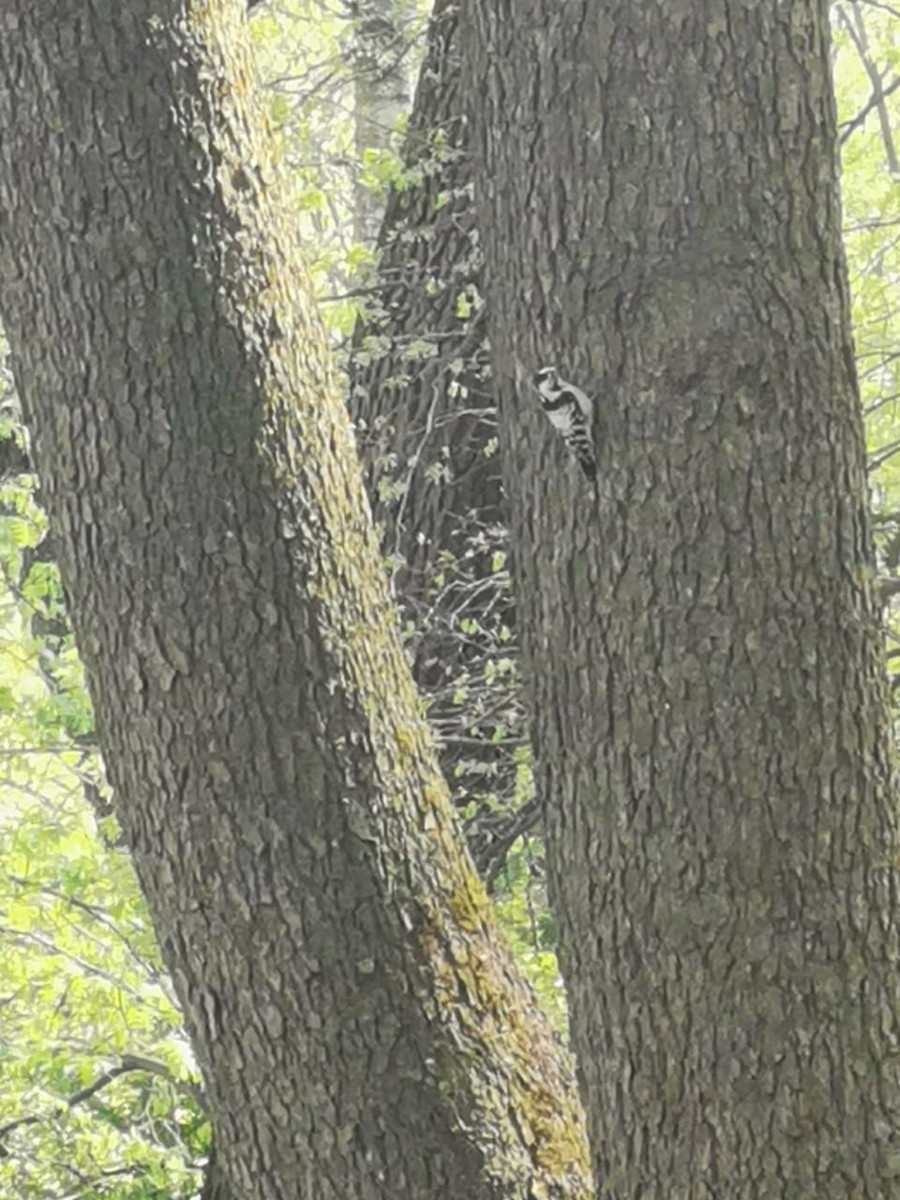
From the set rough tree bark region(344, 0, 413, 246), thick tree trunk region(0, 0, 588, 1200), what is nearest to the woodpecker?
thick tree trunk region(0, 0, 588, 1200)

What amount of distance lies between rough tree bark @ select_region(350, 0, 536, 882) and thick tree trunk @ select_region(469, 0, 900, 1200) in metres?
1.91

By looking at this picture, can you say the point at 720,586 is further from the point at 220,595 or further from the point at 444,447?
the point at 444,447

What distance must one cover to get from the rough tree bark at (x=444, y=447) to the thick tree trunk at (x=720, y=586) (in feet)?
6.26

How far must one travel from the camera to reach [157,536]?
2.11 metres

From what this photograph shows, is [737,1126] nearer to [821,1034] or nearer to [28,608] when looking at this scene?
[821,1034]

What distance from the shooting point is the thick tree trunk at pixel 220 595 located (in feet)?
6.91

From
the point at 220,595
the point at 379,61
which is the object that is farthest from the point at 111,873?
the point at 220,595

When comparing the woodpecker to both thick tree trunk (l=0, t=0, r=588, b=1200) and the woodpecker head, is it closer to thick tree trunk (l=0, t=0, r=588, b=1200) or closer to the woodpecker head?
the woodpecker head

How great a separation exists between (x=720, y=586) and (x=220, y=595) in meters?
0.68

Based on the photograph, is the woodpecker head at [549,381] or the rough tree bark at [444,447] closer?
the woodpecker head at [549,381]

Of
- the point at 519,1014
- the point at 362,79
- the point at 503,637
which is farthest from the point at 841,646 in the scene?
the point at 362,79

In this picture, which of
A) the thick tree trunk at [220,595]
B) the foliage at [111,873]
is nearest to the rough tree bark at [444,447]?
the foliage at [111,873]

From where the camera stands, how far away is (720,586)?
199cm

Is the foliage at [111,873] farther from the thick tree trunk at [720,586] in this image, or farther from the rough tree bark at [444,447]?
the thick tree trunk at [720,586]
